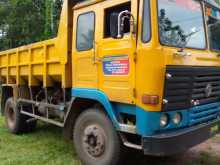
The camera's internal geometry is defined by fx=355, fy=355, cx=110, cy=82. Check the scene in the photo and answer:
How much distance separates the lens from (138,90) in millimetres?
4547

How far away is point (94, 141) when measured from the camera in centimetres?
534

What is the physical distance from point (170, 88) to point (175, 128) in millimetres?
612

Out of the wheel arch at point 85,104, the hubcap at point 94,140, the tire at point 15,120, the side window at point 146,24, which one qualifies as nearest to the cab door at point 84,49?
the wheel arch at point 85,104

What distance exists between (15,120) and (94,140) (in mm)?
3397

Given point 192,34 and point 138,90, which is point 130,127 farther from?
point 192,34

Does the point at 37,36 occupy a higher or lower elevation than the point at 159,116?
higher

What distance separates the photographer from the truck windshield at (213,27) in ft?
18.1

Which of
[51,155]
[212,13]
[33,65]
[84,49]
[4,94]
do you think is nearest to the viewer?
[84,49]

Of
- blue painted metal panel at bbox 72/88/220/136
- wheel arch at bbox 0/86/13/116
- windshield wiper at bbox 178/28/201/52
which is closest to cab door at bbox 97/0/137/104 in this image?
blue painted metal panel at bbox 72/88/220/136

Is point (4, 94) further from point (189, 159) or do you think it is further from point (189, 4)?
point (189, 4)

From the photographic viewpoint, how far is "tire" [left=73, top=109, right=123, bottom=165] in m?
4.97

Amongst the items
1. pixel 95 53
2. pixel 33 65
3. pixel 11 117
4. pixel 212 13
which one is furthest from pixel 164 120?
pixel 11 117

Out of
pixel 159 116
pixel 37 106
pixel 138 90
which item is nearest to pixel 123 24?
pixel 138 90

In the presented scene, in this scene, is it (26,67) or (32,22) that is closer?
(26,67)
